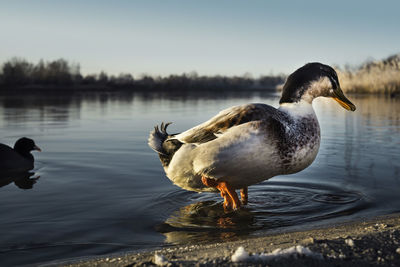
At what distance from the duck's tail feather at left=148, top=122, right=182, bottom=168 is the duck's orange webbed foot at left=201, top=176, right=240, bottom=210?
1.66 ft

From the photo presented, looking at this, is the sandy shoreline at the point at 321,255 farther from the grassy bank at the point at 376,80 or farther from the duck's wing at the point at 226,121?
the grassy bank at the point at 376,80

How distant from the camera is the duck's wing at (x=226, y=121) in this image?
418 cm

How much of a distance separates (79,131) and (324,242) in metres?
11.2

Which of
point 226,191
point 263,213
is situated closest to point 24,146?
point 226,191

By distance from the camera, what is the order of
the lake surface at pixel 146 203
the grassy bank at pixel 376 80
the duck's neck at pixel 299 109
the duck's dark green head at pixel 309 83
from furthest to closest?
1. the grassy bank at pixel 376 80
2. the duck's dark green head at pixel 309 83
3. the duck's neck at pixel 299 109
4. the lake surface at pixel 146 203

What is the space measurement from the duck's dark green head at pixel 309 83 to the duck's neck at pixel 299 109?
0.04m

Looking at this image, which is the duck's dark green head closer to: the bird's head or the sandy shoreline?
the sandy shoreline

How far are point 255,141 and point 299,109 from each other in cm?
73

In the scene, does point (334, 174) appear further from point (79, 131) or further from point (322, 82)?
point (79, 131)

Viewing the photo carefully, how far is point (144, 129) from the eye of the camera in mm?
13562

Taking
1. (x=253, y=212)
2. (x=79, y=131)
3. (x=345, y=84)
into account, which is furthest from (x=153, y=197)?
(x=345, y=84)

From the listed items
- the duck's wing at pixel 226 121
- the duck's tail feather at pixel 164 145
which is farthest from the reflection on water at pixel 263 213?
the duck's wing at pixel 226 121

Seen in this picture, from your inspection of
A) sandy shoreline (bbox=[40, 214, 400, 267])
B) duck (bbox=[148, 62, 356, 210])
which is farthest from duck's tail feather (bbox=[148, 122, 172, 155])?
sandy shoreline (bbox=[40, 214, 400, 267])

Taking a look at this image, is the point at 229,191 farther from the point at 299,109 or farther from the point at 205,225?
the point at 299,109
